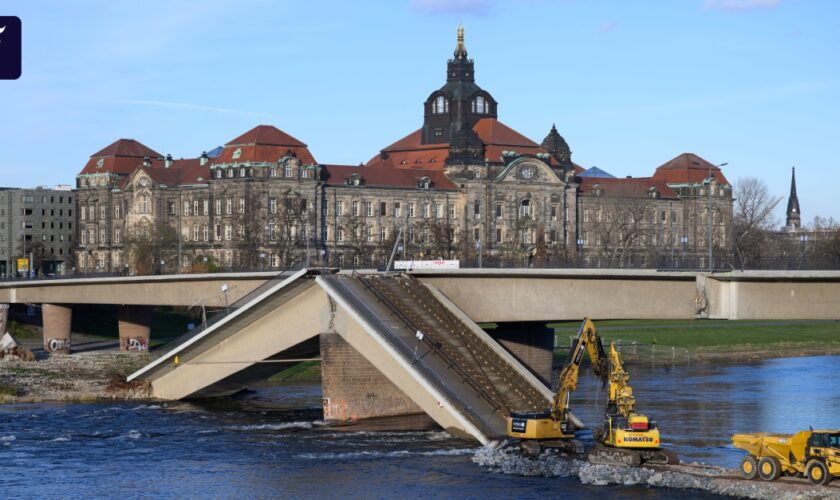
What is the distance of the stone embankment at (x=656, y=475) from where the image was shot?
2111 inches

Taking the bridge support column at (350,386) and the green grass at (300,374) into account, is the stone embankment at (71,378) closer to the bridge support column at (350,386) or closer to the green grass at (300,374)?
the green grass at (300,374)

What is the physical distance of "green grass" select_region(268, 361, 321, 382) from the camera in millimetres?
95875

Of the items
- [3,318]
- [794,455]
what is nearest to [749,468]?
[794,455]

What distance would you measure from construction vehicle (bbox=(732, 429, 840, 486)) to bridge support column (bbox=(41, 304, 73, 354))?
206 ft

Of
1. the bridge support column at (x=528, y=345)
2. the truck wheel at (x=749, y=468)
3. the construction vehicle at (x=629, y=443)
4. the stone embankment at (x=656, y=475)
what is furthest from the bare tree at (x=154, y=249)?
the truck wheel at (x=749, y=468)

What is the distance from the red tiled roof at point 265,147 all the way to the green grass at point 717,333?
64613 millimetres

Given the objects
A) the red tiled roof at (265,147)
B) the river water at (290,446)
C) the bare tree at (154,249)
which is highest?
the red tiled roof at (265,147)

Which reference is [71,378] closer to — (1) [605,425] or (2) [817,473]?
(1) [605,425]

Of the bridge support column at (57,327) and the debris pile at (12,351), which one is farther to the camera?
the bridge support column at (57,327)

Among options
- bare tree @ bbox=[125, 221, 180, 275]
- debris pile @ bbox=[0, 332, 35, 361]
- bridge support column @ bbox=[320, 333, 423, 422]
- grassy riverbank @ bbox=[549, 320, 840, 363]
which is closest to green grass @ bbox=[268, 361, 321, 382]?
debris pile @ bbox=[0, 332, 35, 361]

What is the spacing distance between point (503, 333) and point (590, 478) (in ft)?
75.0

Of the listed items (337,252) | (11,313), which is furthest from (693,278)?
(337,252)

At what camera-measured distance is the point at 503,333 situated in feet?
263

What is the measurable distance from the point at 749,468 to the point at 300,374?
46500 millimetres
